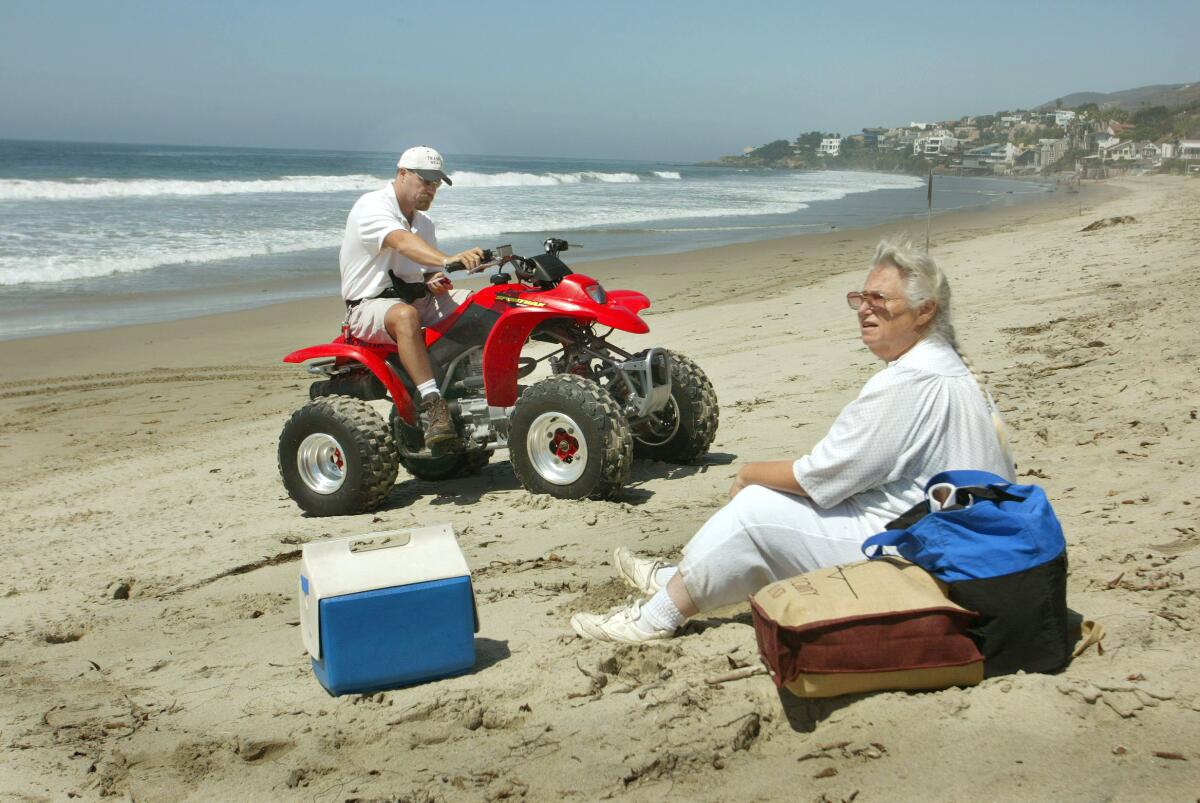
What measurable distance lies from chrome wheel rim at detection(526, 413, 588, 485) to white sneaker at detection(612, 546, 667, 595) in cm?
155

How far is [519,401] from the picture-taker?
624 centimetres

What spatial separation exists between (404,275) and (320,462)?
1227 mm

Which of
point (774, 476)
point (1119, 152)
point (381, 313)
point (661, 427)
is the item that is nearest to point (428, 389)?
point (381, 313)

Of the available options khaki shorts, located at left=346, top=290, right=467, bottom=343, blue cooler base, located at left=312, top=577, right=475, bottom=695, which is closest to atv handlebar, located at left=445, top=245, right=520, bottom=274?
khaki shorts, located at left=346, top=290, right=467, bottom=343

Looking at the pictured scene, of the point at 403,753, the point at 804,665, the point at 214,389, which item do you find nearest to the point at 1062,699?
the point at 804,665

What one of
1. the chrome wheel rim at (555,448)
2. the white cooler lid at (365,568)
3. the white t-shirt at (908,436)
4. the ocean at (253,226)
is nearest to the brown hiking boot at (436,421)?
the chrome wheel rim at (555,448)

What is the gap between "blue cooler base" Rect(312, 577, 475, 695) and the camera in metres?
3.68

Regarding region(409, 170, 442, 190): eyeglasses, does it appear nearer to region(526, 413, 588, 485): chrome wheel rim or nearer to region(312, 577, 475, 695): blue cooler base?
region(526, 413, 588, 485): chrome wheel rim

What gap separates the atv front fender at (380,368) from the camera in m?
6.61

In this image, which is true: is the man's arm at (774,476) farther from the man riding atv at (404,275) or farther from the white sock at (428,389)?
the white sock at (428,389)

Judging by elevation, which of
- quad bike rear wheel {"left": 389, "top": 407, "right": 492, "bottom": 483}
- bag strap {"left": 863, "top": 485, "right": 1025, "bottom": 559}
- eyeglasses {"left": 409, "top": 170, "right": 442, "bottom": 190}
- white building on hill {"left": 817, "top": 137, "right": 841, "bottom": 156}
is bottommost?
quad bike rear wheel {"left": 389, "top": 407, "right": 492, "bottom": 483}

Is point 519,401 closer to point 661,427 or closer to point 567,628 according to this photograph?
point 661,427

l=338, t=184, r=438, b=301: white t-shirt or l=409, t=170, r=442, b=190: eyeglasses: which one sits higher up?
l=409, t=170, r=442, b=190: eyeglasses

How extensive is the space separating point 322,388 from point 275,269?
1312 centimetres
